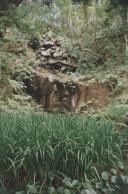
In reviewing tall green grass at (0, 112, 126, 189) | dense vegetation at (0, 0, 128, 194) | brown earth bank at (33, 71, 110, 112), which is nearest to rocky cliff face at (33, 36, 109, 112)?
brown earth bank at (33, 71, 110, 112)

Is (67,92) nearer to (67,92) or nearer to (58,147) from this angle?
(67,92)

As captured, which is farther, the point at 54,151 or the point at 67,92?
the point at 67,92

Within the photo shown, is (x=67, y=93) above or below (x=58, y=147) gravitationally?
below

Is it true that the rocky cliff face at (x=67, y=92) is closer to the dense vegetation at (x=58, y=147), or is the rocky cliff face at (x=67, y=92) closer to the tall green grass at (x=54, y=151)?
the dense vegetation at (x=58, y=147)

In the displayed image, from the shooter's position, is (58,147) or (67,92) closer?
(58,147)

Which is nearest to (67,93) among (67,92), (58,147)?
(67,92)

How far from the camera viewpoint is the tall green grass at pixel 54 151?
15.6ft

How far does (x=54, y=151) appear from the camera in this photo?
4.80 metres

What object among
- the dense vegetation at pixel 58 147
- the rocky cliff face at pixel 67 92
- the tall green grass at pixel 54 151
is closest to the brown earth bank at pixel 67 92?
the rocky cliff face at pixel 67 92

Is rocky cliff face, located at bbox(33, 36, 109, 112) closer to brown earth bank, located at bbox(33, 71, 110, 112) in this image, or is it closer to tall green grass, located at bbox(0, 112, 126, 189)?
brown earth bank, located at bbox(33, 71, 110, 112)

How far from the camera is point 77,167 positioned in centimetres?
484

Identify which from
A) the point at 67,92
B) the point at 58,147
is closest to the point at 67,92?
the point at 67,92

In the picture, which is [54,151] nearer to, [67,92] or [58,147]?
[58,147]

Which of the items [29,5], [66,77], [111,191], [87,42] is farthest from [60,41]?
[111,191]
